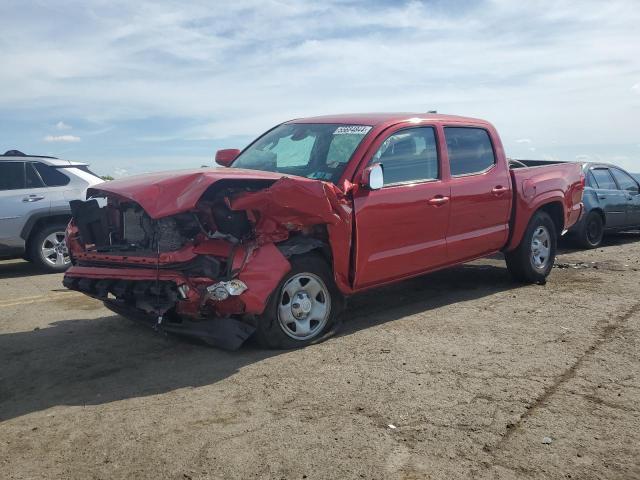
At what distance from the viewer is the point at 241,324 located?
4988mm

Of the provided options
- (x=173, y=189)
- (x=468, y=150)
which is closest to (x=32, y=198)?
(x=173, y=189)

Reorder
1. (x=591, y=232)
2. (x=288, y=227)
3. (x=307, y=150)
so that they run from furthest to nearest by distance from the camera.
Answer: (x=591, y=232) → (x=307, y=150) → (x=288, y=227)

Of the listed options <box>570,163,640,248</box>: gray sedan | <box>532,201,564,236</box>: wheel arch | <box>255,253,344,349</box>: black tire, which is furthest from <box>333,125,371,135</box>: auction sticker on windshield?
<box>570,163,640,248</box>: gray sedan

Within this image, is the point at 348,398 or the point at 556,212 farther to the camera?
the point at 556,212

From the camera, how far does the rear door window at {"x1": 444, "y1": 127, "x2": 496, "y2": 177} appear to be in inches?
266

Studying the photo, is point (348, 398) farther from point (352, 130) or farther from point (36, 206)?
point (36, 206)

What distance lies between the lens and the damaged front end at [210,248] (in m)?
4.86

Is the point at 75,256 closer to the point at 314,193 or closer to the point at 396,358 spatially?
the point at 314,193

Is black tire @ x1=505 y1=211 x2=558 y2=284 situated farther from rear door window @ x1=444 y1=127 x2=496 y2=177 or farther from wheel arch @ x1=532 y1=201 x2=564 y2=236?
rear door window @ x1=444 y1=127 x2=496 y2=177

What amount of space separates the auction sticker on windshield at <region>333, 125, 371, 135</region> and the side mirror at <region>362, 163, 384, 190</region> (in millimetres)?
577

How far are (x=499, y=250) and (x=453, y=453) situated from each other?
4.33 meters

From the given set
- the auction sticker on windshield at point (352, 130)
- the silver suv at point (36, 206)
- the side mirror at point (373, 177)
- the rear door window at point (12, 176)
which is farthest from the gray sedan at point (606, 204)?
the rear door window at point (12, 176)

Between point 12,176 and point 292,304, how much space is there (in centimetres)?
633

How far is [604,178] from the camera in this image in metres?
11.8
